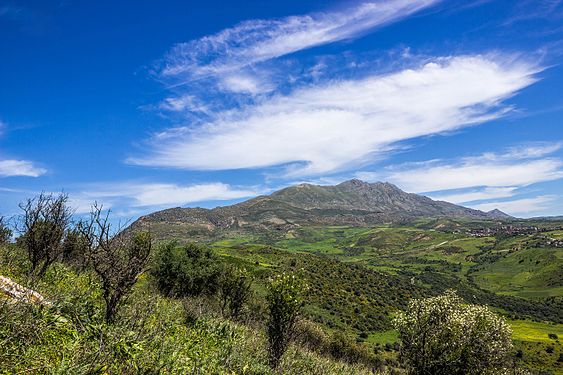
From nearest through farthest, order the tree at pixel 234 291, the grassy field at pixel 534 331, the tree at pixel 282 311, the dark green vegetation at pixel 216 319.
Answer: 1. the dark green vegetation at pixel 216 319
2. the tree at pixel 282 311
3. the tree at pixel 234 291
4. the grassy field at pixel 534 331

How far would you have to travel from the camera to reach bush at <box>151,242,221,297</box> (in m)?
47.6

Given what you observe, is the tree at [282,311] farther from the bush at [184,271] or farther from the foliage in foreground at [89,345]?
the bush at [184,271]

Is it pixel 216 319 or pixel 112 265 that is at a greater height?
pixel 112 265

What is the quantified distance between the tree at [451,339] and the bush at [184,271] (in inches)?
1150

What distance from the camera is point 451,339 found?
85.2 feet

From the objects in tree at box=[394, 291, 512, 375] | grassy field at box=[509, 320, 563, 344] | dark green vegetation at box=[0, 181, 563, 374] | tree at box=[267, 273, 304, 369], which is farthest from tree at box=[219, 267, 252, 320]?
grassy field at box=[509, 320, 563, 344]

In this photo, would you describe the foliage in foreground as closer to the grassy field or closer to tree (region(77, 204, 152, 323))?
tree (region(77, 204, 152, 323))

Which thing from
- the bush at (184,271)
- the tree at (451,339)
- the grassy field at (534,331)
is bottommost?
the grassy field at (534,331)

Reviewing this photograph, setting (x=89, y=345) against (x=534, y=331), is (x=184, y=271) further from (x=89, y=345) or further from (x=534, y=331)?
(x=534, y=331)

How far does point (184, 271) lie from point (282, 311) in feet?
99.7

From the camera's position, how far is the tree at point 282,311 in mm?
21625

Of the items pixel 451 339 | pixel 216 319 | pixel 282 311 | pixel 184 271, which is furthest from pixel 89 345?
pixel 184 271

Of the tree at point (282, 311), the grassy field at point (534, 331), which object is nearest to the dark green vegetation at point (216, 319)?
the tree at point (282, 311)

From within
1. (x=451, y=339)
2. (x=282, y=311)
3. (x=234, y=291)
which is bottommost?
(x=451, y=339)
